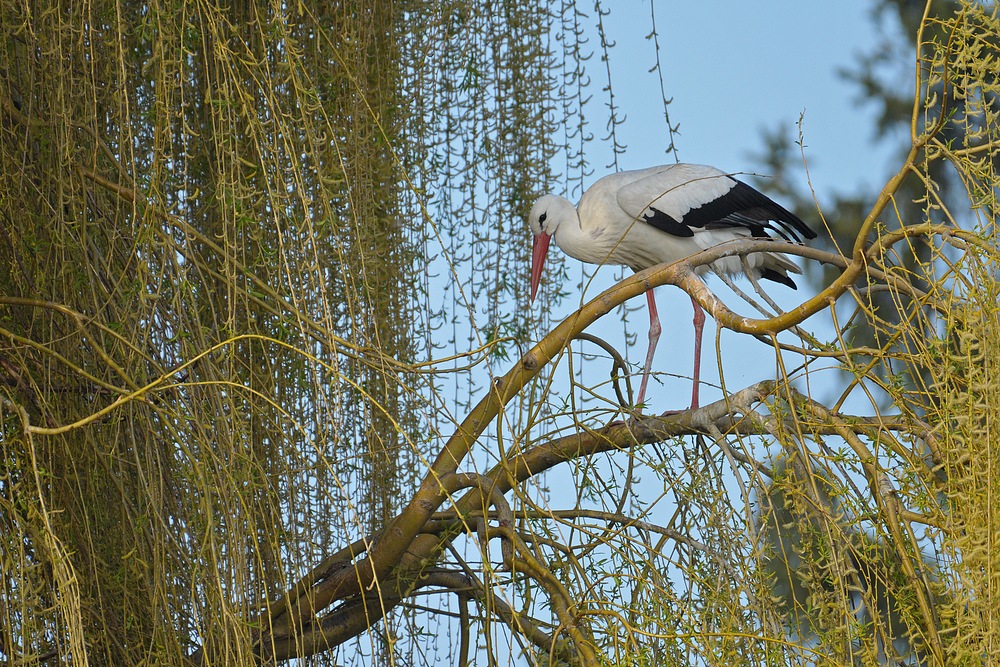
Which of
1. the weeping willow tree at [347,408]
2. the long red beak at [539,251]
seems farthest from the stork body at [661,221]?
the weeping willow tree at [347,408]

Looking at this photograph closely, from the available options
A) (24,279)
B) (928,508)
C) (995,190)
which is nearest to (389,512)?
(24,279)

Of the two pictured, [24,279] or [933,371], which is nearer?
[933,371]

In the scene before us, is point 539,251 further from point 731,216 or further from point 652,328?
point 731,216

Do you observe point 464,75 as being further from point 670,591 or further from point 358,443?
point 670,591

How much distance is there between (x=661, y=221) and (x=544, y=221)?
303 mm

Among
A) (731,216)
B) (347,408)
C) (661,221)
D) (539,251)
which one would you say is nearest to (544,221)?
(539,251)

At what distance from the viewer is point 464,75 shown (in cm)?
223

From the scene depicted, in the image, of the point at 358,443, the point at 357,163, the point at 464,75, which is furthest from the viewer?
the point at 464,75

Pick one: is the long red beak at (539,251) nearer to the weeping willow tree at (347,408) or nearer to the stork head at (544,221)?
the stork head at (544,221)

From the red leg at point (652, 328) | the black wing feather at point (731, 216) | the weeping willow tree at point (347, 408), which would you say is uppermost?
the black wing feather at point (731, 216)

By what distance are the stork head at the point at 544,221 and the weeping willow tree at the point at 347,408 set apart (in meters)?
0.78

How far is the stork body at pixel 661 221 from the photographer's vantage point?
2799 millimetres

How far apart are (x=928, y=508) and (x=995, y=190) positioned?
309 mm

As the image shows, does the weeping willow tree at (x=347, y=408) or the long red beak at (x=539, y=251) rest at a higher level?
the long red beak at (x=539, y=251)
